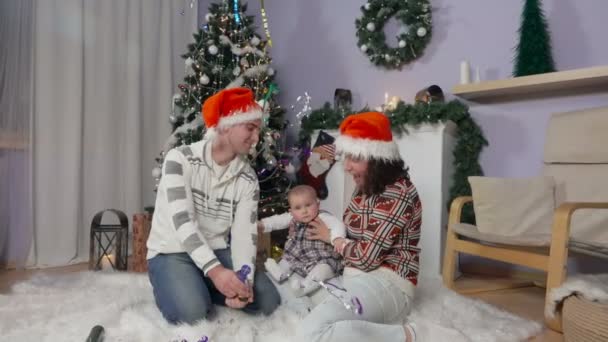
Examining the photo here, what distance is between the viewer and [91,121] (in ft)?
10.5

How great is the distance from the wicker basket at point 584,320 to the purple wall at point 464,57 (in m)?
1.34

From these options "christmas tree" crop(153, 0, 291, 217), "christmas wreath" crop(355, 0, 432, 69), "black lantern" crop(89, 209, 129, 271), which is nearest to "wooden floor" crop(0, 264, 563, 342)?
"black lantern" crop(89, 209, 129, 271)

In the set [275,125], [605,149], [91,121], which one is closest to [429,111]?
[605,149]

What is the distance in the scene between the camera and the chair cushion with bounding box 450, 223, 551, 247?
1912mm

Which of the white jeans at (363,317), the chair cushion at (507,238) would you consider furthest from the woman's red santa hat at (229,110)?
the chair cushion at (507,238)

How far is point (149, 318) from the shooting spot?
162cm

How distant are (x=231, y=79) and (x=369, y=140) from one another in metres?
1.84

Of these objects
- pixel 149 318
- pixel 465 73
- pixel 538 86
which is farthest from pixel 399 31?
pixel 149 318

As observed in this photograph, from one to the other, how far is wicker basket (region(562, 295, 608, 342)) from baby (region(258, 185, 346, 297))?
850mm

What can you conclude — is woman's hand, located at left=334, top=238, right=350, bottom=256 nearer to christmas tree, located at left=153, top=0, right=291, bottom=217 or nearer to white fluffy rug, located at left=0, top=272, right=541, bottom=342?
white fluffy rug, located at left=0, top=272, right=541, bottom=342

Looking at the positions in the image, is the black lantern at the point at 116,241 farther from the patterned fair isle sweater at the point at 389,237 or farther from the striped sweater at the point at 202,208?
the patterned fair isle sweater at the point at 389,237

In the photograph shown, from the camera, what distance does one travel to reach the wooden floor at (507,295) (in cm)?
197

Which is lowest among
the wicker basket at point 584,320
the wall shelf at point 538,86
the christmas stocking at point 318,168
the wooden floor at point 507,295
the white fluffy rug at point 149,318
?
the wooden floor at point 507,295

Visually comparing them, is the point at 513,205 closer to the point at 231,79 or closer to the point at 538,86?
the point at 538,86
